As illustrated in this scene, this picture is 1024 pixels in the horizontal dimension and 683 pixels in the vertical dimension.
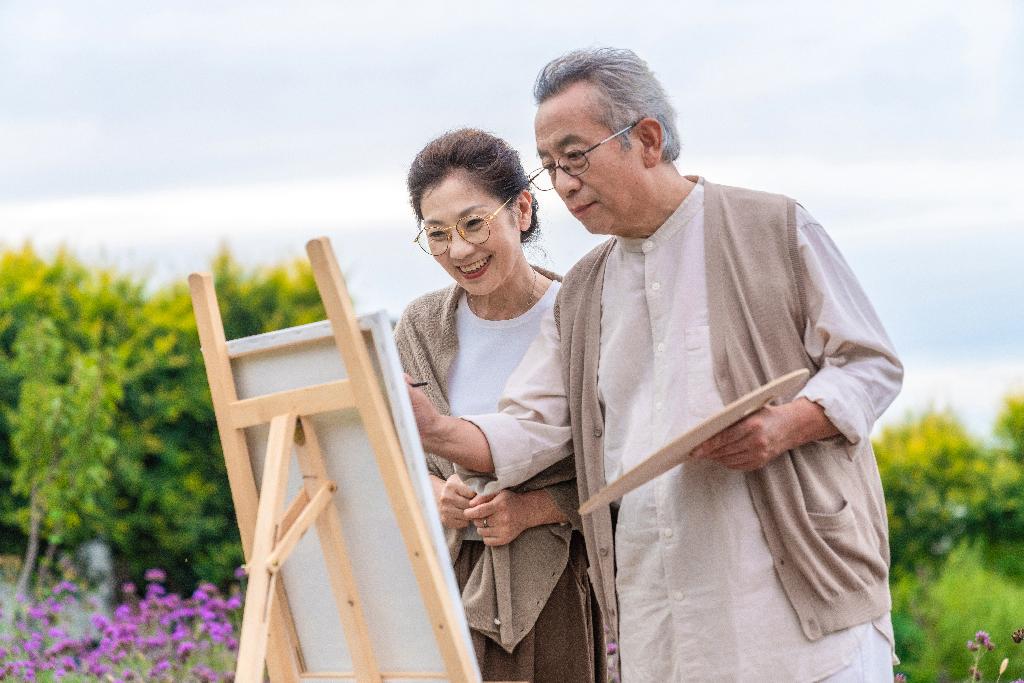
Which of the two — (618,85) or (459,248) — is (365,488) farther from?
(618,85)

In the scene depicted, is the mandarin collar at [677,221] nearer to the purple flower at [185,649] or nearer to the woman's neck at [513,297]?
the woman's neck at [513,297]

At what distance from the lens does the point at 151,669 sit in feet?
14.0

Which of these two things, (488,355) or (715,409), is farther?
(488,355)

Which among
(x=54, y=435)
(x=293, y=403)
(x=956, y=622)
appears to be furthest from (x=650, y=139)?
(x=54, y=435)

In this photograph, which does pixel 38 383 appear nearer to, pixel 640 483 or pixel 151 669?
pixel 151 669

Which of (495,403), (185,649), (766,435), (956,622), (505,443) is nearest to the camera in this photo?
(766,435)

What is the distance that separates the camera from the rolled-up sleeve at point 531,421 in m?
2.58

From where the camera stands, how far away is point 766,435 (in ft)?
7.07

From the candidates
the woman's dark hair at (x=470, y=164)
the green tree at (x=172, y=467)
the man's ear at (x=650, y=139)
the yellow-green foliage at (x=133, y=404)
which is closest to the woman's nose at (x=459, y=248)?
the woman's dark hair at (x=470, y=164)

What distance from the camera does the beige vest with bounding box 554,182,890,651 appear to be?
88.8 inches

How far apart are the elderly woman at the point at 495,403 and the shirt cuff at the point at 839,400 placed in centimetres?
68

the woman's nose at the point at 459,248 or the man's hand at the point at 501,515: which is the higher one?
the woman's nose at the point at 459,248

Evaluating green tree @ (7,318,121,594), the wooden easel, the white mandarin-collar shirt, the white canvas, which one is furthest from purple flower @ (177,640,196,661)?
the white mandarin-collar shirt

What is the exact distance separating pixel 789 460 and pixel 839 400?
5.8 inches
